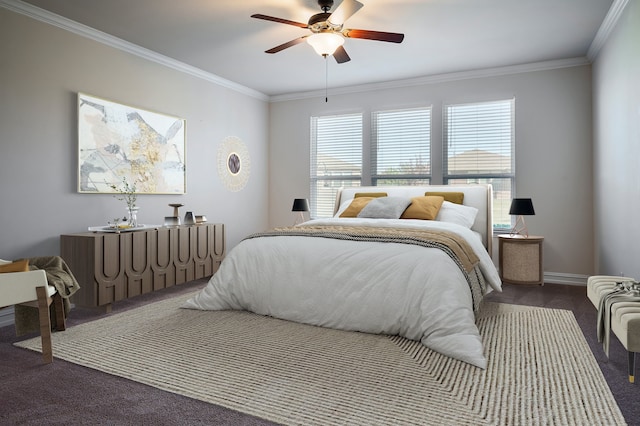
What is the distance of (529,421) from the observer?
1.71 meters

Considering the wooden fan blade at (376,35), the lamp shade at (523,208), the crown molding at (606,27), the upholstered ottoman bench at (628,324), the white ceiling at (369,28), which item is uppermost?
the white ceiling at (369,28)

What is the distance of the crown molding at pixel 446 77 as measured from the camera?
15.6 feet

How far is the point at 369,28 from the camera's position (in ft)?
12.8

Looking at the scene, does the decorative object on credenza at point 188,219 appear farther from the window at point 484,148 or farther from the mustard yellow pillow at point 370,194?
the window at point 484,148

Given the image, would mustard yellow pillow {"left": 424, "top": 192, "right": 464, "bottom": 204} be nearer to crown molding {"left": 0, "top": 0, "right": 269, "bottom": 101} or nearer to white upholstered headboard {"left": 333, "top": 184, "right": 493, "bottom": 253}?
white upholstered headboard {"left": 333, "top": 184, "right": 493, "bottom": 253}

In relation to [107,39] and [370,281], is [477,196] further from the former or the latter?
[107,39]

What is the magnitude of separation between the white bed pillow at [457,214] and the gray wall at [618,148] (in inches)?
48.9

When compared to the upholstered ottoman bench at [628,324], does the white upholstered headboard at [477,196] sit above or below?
above

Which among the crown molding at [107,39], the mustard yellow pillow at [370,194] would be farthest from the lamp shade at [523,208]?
the crown molding at [107,39]

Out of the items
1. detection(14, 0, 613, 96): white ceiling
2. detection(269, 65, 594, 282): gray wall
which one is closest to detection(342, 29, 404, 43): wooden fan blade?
detection(14, 0, 613, 96): white ceiling

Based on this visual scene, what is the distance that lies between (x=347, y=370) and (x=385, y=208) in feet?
8.01

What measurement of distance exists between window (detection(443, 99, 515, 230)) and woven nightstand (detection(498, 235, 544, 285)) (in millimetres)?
611

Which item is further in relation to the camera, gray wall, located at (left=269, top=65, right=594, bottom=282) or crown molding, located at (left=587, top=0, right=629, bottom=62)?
gray wall, located at (left=269, top=65, right=594, bottom=282)

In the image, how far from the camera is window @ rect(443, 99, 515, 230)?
508cm
